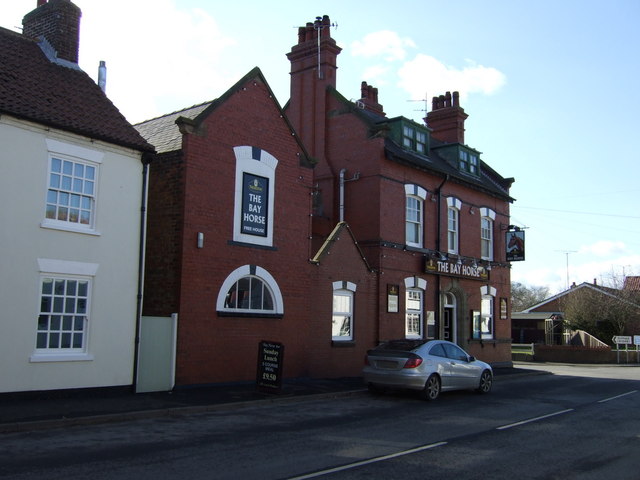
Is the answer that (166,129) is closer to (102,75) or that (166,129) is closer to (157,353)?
(102,75)

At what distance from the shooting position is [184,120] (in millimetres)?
15625

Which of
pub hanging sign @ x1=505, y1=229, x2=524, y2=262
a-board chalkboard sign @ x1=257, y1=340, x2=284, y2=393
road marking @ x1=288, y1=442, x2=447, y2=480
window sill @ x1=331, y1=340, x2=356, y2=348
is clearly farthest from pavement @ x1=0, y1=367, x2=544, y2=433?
pub hanging sign @ x1=505, y1=229, x2=524, y2=262

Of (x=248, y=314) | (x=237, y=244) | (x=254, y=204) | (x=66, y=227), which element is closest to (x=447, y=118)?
(x=254, y=204)

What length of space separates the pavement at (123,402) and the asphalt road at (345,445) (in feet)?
1.01

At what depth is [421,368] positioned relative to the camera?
1493 centimetres

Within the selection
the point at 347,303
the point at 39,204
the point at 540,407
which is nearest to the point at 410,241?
the point at 347,303

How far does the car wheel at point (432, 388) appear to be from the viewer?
15.0 meters

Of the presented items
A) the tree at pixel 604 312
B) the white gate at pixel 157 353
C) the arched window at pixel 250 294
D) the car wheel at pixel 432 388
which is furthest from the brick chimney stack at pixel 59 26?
the tree at pixel 604 312

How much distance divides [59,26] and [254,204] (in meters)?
6.90

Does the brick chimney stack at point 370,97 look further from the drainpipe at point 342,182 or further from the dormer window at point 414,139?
the drainpipe at point 342,182

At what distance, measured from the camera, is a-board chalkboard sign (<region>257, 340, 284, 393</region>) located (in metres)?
14.5

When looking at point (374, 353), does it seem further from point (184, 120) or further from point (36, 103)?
point (36, 103)

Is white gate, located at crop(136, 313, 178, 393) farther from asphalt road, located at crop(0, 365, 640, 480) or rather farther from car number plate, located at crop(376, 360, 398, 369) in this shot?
car number plate, located at crop(376, 360, 398, 369)

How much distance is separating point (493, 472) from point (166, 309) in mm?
9897
